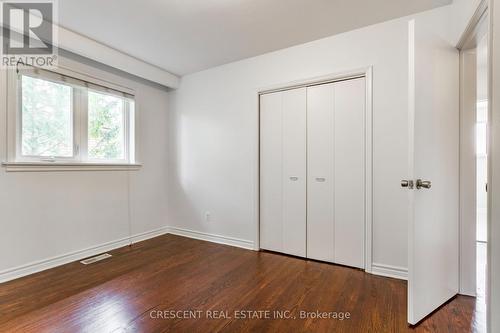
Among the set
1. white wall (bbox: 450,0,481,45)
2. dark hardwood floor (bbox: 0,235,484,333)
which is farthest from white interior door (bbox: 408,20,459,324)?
dark hardwood floor (bbox: 0,235,484,333)

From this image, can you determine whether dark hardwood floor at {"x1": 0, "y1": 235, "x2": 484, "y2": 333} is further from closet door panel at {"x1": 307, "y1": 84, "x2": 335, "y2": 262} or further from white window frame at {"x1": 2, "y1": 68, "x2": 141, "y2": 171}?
white window frame at {"x1": 2, "y1": 68, "x2": 141, "y2": 171}

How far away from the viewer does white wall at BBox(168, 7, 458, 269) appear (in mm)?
2230

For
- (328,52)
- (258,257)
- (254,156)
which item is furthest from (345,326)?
(328,52)

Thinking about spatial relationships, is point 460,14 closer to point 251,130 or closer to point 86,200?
point 251,130

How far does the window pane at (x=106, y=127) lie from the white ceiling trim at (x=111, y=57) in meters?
0.45

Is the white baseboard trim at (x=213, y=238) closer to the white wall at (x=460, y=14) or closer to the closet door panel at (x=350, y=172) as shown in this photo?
the closet door panel at (x=350, y=172)

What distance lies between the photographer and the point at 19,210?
2303mm

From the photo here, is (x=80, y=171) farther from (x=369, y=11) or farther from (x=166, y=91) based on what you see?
(x=369, y=11)

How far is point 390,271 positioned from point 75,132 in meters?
3.60

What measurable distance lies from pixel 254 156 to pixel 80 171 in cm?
202

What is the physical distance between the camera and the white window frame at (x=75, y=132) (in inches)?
88.8

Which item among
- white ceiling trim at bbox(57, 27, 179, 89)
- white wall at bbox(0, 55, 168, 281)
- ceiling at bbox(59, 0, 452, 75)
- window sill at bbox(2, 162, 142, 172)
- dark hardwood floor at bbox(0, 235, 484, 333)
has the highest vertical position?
ceiling at bbox(59, 0, 452, 75)

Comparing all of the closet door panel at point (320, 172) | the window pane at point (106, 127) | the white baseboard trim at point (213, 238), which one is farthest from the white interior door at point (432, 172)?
the window pane at point (106, 127)

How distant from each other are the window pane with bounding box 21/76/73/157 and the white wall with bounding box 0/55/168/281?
196 mm
